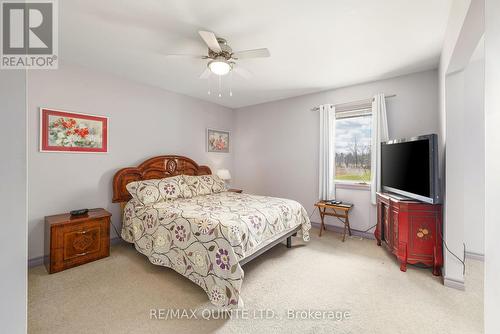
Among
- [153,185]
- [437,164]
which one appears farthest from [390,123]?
[153,185]

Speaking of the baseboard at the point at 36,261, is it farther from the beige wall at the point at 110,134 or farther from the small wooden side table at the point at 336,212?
the small wooden side table at the point at 336,212

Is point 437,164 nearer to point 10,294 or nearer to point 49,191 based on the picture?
point 10,294

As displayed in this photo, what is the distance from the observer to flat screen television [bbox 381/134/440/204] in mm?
2209

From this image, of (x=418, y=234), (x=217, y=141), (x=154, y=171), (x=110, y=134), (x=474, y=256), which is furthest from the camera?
(x=217, y=141)

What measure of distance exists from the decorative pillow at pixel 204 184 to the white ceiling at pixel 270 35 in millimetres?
1733

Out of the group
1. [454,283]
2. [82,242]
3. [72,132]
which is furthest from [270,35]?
[82,242]

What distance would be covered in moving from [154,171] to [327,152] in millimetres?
3130

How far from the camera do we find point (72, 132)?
2.84 m

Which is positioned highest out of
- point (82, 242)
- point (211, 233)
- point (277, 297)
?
point (211, 233)

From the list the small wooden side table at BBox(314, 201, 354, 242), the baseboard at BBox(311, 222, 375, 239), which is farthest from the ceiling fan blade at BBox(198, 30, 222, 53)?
the baseboard at BBox(311, 222, 375, 239)

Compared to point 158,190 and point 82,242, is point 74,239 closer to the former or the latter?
point 82,242

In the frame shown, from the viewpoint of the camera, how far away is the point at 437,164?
2.20m

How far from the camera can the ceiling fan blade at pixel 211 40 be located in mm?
1841

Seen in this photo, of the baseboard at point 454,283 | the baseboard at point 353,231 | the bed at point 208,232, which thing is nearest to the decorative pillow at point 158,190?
the bed at point 208,232
